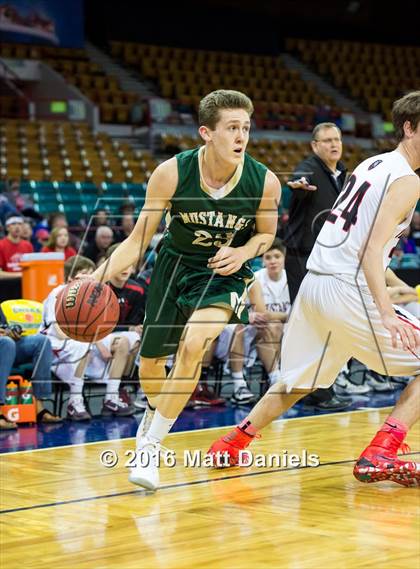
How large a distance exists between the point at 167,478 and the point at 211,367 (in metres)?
3.60

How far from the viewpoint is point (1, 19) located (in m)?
21.0

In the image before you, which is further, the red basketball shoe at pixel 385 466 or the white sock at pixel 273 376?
the white sock at pixel 273 376

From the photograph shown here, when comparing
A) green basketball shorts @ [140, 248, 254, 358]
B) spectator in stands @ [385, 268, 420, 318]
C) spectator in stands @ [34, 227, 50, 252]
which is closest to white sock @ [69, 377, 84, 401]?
spectator in stands @ [385, 268, 420, 318]

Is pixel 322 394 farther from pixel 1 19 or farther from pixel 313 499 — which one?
pixel 1 19

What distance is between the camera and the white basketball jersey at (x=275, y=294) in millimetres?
8500

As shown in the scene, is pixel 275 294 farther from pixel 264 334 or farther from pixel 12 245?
pixel 12 245

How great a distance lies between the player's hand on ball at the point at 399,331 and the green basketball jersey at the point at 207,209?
3.10 feet

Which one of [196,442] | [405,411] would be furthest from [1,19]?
[405,411]

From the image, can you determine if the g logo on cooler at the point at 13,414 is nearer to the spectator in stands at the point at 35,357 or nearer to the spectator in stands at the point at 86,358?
the spectator in stands at the point at 35,357

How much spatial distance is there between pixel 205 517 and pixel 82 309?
3.85 ft

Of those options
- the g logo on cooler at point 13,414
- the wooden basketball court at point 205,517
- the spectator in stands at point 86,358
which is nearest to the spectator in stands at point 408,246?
the spectator in stands at point 86,358

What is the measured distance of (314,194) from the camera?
7156 millimetres

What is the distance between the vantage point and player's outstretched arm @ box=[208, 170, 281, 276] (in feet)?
14.9

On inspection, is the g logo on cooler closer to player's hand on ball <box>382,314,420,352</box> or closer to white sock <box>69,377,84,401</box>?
white sock <box>69,377,84,401</box>
